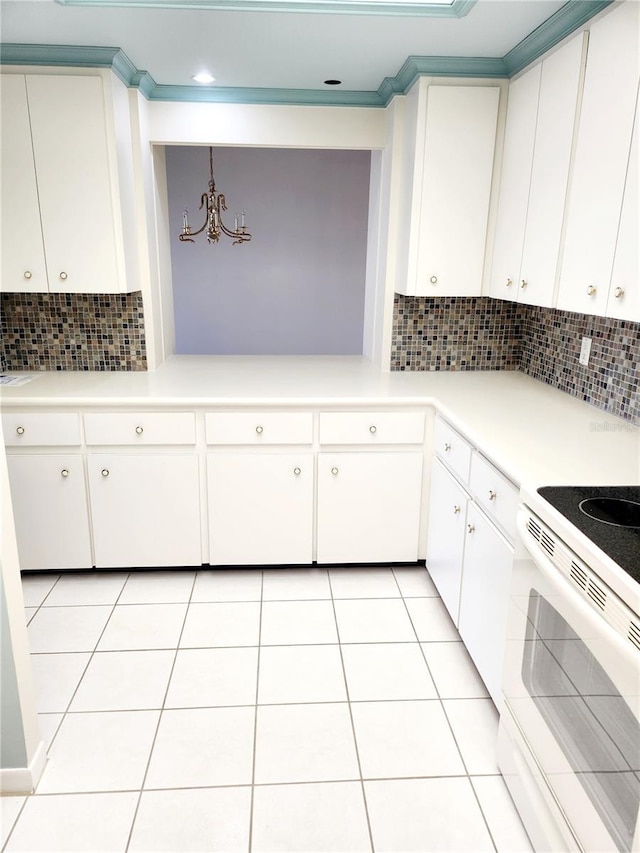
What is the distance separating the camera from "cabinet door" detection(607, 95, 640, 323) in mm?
1732

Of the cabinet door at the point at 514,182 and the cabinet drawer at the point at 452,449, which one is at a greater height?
the cabinet door at the point at 514,182

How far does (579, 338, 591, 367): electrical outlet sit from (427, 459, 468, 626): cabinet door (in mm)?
741

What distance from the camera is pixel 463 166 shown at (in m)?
2.73

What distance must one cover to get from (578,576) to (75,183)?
8.27 ft

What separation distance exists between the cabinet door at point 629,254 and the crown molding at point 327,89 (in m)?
0.58

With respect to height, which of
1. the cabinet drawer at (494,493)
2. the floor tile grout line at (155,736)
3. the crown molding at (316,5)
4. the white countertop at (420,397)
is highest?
the crown molding at (316,5)

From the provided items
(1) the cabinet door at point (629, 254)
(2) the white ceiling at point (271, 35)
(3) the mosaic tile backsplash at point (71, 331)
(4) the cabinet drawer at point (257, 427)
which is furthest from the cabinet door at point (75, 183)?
(1) the cabinet door at point (629, 254)

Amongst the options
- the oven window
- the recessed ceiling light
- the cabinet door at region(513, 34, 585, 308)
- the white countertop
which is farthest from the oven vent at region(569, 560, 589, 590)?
the recessed ceiling light

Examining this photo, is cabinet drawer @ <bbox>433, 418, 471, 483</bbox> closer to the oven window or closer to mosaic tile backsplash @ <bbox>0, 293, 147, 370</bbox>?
the oven window

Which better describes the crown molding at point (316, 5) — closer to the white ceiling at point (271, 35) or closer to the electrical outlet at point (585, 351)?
the white ceiling at point (271, 35)

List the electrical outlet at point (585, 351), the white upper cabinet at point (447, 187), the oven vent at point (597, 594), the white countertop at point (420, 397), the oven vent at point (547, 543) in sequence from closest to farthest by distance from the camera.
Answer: the oven vent at point (597, 594), the oven vent at point (547, 543), the white countertop at point (420, 397), the electrical outlet at point (585, 351), the white upper cabinet at point (447, 187)

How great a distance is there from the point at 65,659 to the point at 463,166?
262 cm

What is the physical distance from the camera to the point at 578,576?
1362mm

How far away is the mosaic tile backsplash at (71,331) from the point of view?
3.06 metres
